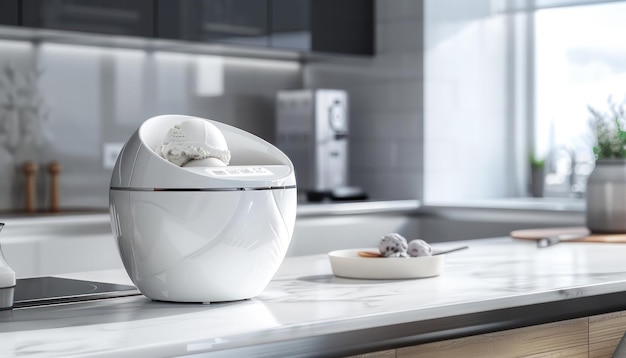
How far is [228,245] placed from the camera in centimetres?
129

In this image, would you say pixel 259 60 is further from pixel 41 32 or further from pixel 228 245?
pixel 228 245

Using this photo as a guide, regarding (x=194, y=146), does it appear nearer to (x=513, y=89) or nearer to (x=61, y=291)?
(x=61, y=291)

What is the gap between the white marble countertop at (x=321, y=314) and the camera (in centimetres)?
104

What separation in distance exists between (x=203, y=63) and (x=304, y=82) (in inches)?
23.9

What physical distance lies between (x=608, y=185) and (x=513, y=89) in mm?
2126

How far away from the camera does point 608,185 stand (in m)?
2.47

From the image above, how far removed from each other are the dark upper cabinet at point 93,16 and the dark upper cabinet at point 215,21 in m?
0.07

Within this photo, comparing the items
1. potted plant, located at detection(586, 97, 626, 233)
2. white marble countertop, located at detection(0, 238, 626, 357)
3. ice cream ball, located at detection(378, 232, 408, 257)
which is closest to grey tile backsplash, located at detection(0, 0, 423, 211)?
potted plant, located at detection(586, 97, 626, 233)

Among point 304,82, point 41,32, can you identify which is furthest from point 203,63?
point 41,32

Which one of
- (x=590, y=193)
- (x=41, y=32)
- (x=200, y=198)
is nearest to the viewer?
(x=200, y=198)

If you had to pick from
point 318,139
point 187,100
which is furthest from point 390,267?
point 187,100

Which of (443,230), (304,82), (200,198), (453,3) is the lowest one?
(443,230)

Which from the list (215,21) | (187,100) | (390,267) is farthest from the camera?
(187,100)

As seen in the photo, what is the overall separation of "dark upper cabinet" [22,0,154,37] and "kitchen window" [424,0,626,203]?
4.27 ft
